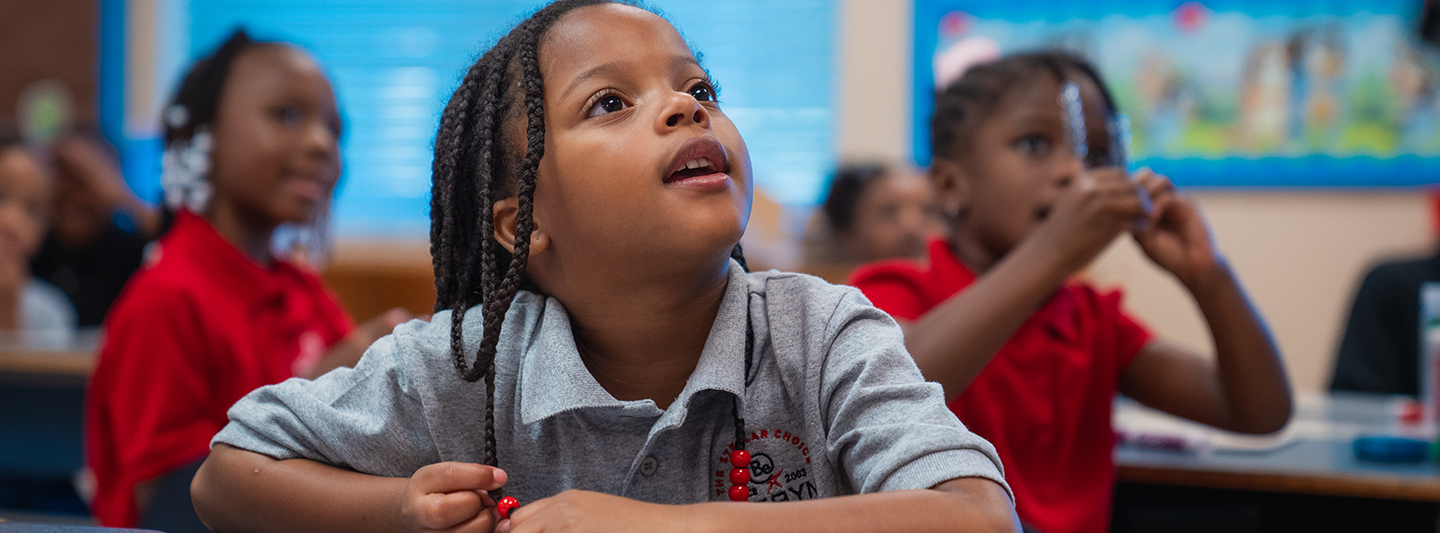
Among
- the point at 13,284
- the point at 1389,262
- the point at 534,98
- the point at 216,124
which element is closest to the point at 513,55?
the point at 534,98

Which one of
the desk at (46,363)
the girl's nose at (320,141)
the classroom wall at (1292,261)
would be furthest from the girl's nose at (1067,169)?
the classroom wall at (1292,261)

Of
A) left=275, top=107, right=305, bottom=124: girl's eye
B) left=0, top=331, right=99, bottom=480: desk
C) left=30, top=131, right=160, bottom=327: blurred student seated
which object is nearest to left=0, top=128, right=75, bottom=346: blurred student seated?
left=30, top=131, right=160, bottom=327: blurred student seated

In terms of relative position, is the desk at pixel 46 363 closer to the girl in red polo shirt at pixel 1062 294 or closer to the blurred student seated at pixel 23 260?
the blurred student seated at pixel 23 260

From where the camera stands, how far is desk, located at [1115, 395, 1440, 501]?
4.27 ft

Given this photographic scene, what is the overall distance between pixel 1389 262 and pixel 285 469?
2.71m

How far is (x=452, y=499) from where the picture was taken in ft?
2.24

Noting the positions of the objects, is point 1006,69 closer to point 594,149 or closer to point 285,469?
point 594,149

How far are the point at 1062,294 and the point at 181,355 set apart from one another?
1.20 metres

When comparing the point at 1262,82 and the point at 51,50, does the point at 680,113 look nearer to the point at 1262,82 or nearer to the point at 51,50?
the point at 1262,82

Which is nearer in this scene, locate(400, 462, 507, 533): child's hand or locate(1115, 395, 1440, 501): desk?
locate(400, 462, 507, 533): child's hand

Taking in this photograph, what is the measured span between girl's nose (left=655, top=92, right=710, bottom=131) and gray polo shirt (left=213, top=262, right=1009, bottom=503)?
142 millimetres

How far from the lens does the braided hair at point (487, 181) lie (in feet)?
2.63

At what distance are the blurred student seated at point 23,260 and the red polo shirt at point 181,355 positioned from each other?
4.50ft

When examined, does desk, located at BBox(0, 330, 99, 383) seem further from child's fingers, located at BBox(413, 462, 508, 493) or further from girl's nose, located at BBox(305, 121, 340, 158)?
child's fingers, located at BBox(413, 462, 508, 493)
